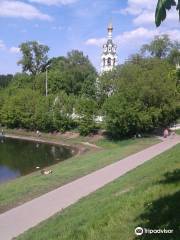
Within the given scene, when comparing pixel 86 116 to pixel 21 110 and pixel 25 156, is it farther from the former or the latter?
pixel 21 110

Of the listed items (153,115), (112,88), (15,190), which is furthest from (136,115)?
(15,190)

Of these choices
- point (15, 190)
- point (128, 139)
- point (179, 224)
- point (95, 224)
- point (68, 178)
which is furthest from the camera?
point (128, 139)

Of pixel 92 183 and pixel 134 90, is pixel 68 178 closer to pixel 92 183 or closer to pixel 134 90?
pixel 92 183

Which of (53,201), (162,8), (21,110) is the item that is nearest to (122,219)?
(162,8)

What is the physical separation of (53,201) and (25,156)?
24590 mm

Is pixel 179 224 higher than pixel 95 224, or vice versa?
pixel 179 224

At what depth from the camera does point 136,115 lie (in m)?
47.3

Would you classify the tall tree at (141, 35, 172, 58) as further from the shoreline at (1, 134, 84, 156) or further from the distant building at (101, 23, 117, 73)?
the shoreline at (1, 134, 84, 156)

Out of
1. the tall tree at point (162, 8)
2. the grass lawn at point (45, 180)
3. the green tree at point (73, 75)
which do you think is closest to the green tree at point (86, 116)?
the grass lawn at point (45, 180)

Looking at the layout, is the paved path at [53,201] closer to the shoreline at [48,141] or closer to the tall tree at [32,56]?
the shoreline at [48,141]

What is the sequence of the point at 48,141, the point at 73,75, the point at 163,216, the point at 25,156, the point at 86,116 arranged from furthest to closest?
the point at 73,75
the point at 48,141
the point at 86,116
the point at 25,156
the point at 163,216

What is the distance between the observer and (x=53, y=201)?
65.6 feet

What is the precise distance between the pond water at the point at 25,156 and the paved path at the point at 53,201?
8.91 metres

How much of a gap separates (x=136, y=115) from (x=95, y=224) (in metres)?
35.7
